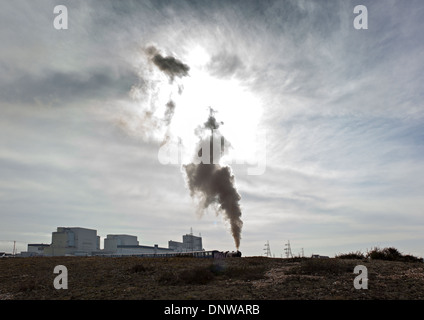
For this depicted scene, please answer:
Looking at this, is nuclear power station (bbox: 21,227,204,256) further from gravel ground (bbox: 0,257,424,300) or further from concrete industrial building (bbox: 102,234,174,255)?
gravel ground (bbox: 0,257,424,300)

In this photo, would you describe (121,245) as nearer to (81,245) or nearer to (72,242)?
(81,245)

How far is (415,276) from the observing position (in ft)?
64.8

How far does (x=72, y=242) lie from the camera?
15950cm

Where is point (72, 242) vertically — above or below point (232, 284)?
below

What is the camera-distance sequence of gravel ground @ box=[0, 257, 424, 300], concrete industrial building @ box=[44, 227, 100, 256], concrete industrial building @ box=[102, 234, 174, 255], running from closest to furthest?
1. gravel ground @ box=[0, 257, 424, 300]
2. concrete industrial building @ box=[44, 227, 100, 256]
3. concrete industrial building @ box=[102, 234, 174, 255]

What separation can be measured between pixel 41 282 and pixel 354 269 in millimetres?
21285

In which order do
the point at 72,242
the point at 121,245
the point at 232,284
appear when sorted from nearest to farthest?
Result: the point at 232,284 < the point at 72,242 < the point at 121,245

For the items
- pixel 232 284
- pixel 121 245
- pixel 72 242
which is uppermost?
pixel 232 284

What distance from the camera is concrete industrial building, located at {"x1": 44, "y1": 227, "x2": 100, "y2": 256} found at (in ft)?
499

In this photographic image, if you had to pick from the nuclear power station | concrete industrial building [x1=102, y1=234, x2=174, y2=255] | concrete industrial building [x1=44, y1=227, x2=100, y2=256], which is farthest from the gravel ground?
concrete industrial building [x1=102, y1=234, x2=174, y2=255]

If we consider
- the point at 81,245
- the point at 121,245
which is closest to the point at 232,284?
the point at 81,245

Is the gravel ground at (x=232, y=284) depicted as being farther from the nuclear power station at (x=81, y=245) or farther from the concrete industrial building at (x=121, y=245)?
the concrete industrial building at (x=121, y=245)
